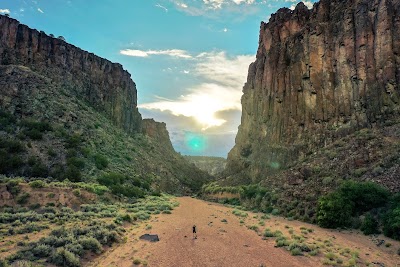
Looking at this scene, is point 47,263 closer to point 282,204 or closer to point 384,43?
point 282,204

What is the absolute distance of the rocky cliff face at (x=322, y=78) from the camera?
47.8 m

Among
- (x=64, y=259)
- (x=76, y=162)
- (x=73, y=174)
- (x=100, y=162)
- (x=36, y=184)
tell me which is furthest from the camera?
(x=100, y=162)

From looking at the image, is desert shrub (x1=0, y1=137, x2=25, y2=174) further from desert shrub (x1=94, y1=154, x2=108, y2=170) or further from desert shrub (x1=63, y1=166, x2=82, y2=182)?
desert shrub (x1=94, y1=154, x2=108, y2=170)

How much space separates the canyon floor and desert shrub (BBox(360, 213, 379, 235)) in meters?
0.96

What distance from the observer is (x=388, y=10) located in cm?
4859

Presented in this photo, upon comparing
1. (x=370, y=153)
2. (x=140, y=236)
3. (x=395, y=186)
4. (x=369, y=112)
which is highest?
(x=369, y=112)

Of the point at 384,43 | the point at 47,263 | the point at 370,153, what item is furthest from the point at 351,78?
the point at 47,263

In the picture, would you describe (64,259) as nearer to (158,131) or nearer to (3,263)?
(3,263)

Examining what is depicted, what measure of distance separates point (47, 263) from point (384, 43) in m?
52.0

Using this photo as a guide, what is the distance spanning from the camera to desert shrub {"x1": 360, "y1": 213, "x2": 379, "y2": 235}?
87.3ft

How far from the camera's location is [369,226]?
2703 cm

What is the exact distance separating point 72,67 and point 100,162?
1641 inches

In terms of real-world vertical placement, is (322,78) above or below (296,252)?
above

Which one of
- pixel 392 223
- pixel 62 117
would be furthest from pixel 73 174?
pixel 392 223
